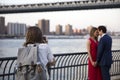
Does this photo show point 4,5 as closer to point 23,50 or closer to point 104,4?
point 104,4

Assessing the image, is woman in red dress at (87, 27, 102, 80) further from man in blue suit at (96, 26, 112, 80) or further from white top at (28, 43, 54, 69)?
white top at (28, 43, 54, 69)

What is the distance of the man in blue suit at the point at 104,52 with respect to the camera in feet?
21.2

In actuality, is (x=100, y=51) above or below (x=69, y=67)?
above

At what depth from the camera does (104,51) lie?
258 inches

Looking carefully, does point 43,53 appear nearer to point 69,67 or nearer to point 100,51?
point 100,51

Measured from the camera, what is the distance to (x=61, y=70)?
7.40m

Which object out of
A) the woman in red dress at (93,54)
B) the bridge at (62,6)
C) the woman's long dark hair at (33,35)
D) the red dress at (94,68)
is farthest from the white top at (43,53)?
the bridge at (62,6)

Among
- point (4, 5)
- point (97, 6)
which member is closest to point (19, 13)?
point (4, 5)

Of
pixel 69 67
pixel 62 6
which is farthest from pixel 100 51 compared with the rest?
pixel 62 6

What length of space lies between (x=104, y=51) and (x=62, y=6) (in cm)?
4273

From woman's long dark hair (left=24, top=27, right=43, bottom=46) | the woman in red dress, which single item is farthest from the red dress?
woman's long dark hair (left=24, top=27, right=43, bottom=46)

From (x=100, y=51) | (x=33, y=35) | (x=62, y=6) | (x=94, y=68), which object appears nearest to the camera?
(x=33, y=35)

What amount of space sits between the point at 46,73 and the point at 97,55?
2077 millimetres

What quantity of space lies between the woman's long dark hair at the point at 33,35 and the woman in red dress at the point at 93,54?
2037 mm
